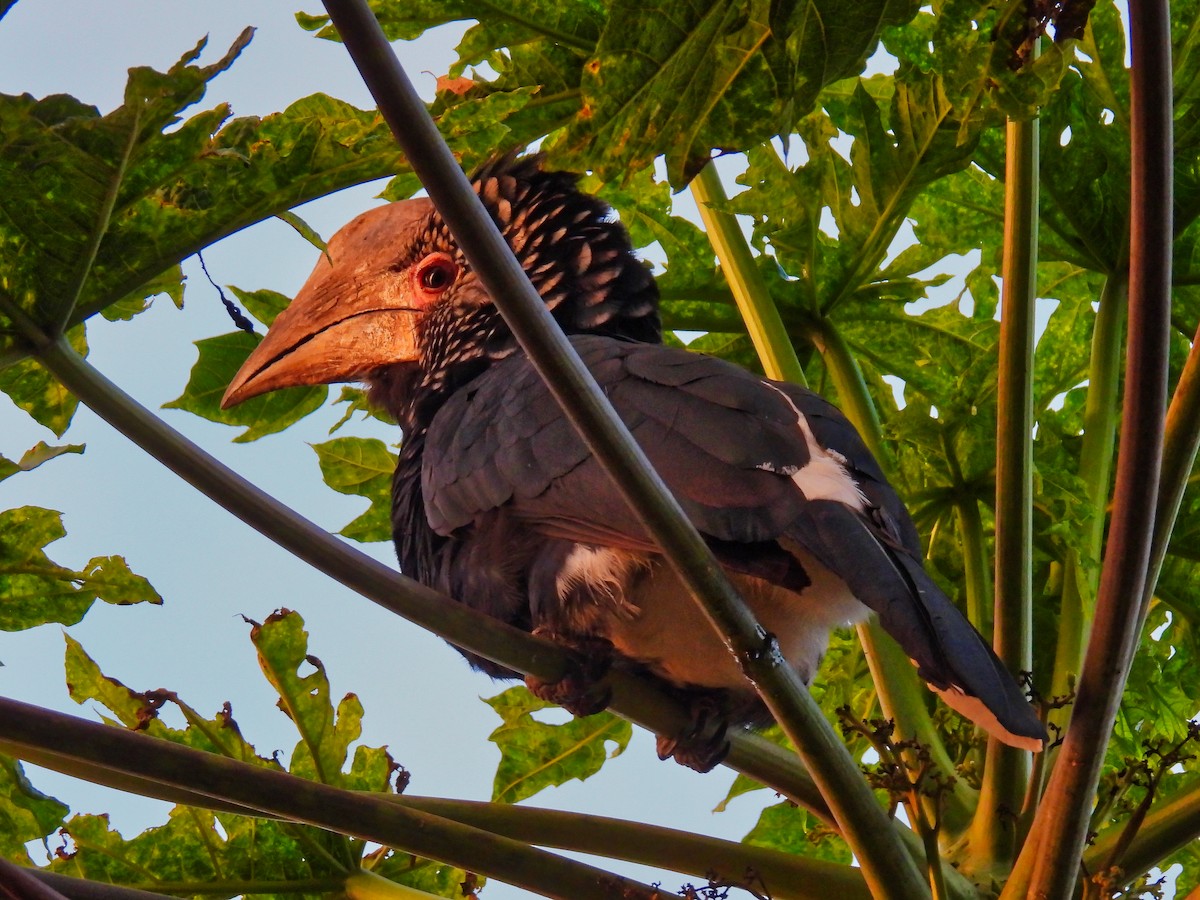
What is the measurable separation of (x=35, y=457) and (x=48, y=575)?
0.26m

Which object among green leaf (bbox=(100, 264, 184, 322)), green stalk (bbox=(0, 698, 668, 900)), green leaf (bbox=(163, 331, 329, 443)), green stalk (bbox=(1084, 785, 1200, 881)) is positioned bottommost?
green stalk (bbox=(0, 698, 668, 900))

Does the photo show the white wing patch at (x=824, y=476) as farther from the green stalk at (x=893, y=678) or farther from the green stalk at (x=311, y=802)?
the green stalk at (x=311, y=802)

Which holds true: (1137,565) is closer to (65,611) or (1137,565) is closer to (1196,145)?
(1196,145)

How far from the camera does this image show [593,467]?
66.0 inches

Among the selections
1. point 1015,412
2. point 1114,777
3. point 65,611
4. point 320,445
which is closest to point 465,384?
point 320,445

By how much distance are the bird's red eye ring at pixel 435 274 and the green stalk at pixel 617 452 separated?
1357 millimetres

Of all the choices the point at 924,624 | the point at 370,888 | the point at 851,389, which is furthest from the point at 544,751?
the point at 924,624

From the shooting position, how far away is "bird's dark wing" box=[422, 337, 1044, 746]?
4.43ft

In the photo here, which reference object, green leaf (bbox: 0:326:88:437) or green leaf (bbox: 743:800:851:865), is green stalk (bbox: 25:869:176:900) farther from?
green leaf (bbox: 743:800:851:865)

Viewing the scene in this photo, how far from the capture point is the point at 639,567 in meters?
1.76

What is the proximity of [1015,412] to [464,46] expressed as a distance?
3.48 feet

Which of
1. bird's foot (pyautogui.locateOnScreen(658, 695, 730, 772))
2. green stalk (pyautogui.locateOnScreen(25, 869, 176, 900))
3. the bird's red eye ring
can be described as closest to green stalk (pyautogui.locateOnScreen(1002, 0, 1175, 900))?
bird's foot (pyautogui.locateOnScreen(658, 695, 730, 772))

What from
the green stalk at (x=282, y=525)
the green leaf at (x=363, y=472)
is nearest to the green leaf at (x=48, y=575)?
the green stalk at (x=282, y=525)

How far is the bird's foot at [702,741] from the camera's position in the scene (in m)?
1.82
